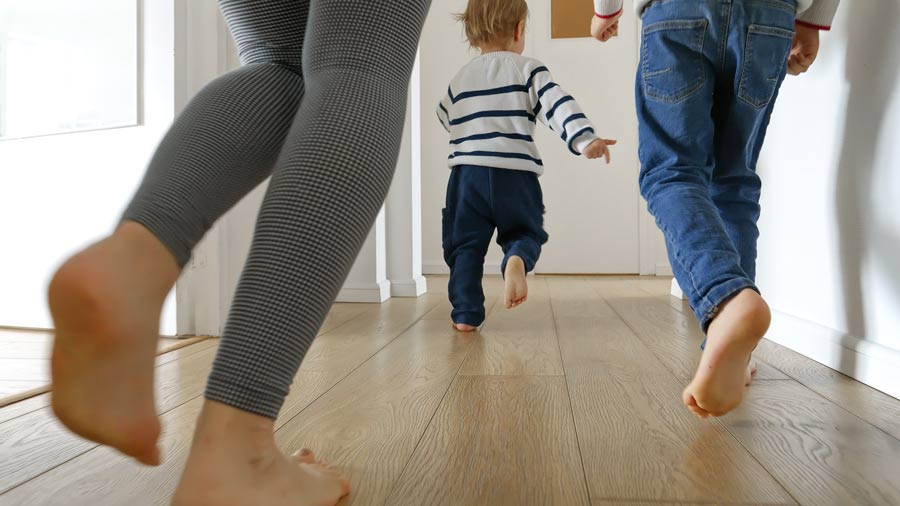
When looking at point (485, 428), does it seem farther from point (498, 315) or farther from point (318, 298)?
point (498, 315)

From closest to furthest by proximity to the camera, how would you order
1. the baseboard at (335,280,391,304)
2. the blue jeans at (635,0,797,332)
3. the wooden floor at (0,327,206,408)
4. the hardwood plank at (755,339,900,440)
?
1. the hardwood plank at (755,339,900,440)
2. the blue jeans at (635,0,797,332)
3. the wooden floor at (0,327,206,408)
4. the baseboard at (335,280,391,304)

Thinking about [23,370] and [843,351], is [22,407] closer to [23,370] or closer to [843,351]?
[23,370]

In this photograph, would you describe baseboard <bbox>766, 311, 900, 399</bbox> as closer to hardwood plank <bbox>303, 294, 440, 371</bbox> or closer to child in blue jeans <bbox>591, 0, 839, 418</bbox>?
child in blue jeans <bbox>591, 0, 839, 418</bbox>

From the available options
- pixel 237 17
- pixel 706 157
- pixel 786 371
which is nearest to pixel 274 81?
pixel 237 17

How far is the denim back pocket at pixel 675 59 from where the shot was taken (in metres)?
0.95

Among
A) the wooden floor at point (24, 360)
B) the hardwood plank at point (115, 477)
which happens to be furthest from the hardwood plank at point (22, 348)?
the hardwood plank at point (115, 477)

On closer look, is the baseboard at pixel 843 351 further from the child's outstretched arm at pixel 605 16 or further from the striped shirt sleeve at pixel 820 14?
the child's outstretched arm at pixel 605 16

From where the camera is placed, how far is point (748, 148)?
1.05m

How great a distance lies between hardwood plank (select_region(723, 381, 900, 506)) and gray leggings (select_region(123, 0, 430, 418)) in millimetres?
435

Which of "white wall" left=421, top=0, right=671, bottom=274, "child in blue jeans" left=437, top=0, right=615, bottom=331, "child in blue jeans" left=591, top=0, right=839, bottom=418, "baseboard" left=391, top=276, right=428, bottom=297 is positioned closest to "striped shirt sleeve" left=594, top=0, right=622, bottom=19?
"child in blue jeans" left=591, top=0, right=839, bottom=418

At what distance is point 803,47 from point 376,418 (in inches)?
36.6

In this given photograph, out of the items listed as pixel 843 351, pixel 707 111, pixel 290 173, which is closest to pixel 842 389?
pixel 843 351

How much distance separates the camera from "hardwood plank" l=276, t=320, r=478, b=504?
63cm

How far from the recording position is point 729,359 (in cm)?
67
